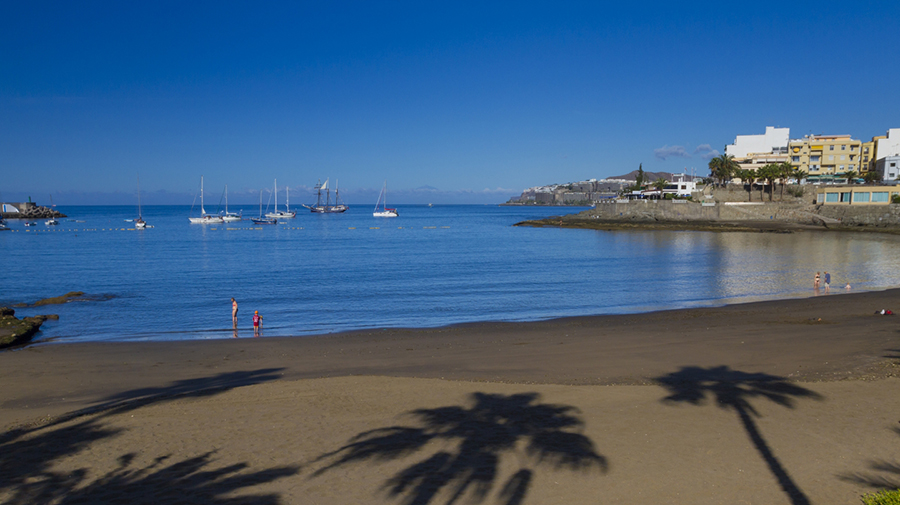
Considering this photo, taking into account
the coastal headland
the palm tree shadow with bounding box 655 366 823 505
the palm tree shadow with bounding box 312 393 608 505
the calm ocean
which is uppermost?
the coastal headland

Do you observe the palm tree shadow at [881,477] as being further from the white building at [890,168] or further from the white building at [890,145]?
the white building at [890,145]

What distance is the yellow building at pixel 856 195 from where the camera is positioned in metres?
79.5

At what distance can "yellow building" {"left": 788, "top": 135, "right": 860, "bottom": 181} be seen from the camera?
Result: 332 feet

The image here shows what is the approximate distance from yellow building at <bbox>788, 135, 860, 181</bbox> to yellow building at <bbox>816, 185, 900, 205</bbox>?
13.6 meters

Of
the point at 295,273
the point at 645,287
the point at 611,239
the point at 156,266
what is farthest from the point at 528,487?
the point at 611,239

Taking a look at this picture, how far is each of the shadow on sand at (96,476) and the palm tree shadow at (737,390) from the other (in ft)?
24.3

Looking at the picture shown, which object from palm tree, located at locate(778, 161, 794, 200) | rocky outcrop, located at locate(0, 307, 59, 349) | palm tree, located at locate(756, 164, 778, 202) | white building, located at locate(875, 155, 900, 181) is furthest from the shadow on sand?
white building, located at locate(875, 155, 900, 181)

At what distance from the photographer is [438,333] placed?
1902cm

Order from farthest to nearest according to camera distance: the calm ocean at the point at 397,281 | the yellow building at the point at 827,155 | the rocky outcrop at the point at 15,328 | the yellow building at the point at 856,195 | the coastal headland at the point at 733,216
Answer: the yellow building at the point at 827,155, the yellow building at the point at 856,195, the coastal headland at the point at 733,216, the calm ocean at the point at 397,281, the rocky outcrop at the point at 15,328

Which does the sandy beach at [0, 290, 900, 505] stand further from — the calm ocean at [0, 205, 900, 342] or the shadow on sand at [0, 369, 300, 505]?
the calm ocean at [0, 205, 900, 342]

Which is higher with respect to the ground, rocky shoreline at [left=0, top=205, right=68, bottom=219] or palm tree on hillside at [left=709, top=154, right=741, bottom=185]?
palm tree on hillside at [left=709, top=154, right=741, bottom=185]

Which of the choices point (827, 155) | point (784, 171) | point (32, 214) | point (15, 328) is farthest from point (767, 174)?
point (32, 214)

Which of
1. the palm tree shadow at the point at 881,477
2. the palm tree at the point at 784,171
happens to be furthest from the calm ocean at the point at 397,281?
the palm tree at the point at 784,171

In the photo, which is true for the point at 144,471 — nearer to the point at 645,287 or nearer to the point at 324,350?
the point at 324,350
